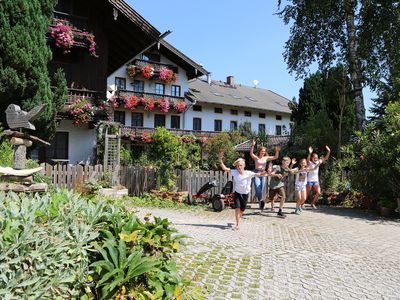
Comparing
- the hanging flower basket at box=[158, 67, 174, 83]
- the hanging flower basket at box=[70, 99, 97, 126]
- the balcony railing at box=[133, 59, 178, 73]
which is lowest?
the hanging flower basket at box=[70, 99, 97, 126]

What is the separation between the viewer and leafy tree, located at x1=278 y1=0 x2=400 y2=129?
1956cm

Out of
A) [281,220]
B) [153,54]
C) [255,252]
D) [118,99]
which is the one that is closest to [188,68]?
[153,54]

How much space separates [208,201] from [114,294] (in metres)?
10.3

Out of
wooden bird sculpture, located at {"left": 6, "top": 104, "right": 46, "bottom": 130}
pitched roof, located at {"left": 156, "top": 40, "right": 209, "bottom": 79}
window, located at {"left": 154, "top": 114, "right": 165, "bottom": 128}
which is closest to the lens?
wooden bird sculpture, located at {"left": 6, "top": 104, "right": 46, "bottom": 130}

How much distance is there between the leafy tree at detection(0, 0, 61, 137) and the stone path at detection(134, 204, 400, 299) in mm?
6349

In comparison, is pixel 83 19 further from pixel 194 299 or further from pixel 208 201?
pixel 194 299

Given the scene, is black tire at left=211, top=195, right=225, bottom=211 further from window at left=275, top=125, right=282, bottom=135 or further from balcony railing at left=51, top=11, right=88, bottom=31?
window at left=275, top=125, right=282, bottom=135

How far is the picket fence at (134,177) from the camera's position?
14.5 metres

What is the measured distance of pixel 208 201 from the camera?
46.0 feet

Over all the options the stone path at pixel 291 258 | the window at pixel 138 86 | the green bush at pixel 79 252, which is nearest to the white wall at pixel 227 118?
the window at pixel 138 86

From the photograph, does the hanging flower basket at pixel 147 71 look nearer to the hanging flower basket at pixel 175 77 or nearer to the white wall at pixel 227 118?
the hanging flower basket at pixel 175 77

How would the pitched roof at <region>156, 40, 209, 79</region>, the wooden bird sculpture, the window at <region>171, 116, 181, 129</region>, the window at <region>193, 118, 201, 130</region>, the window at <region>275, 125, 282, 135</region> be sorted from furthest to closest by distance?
the window at <region>275, 125, 282, 135</region>
the window at <region>193, 118, 201, 130</region>
the window at <region>171, 116, 181, 129</region>
the pitched roof at <region>156, 40, 209, 79</region>
the wooden bird sculpture

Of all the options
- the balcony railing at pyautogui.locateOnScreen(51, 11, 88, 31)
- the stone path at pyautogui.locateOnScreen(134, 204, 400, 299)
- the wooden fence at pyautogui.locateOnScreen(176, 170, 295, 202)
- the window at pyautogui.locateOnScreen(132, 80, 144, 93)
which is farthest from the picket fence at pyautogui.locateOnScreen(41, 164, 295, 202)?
the window at pyautogui.locateOnScreen(132, 80, 144, 93)

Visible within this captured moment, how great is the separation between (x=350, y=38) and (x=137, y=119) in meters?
23.7
